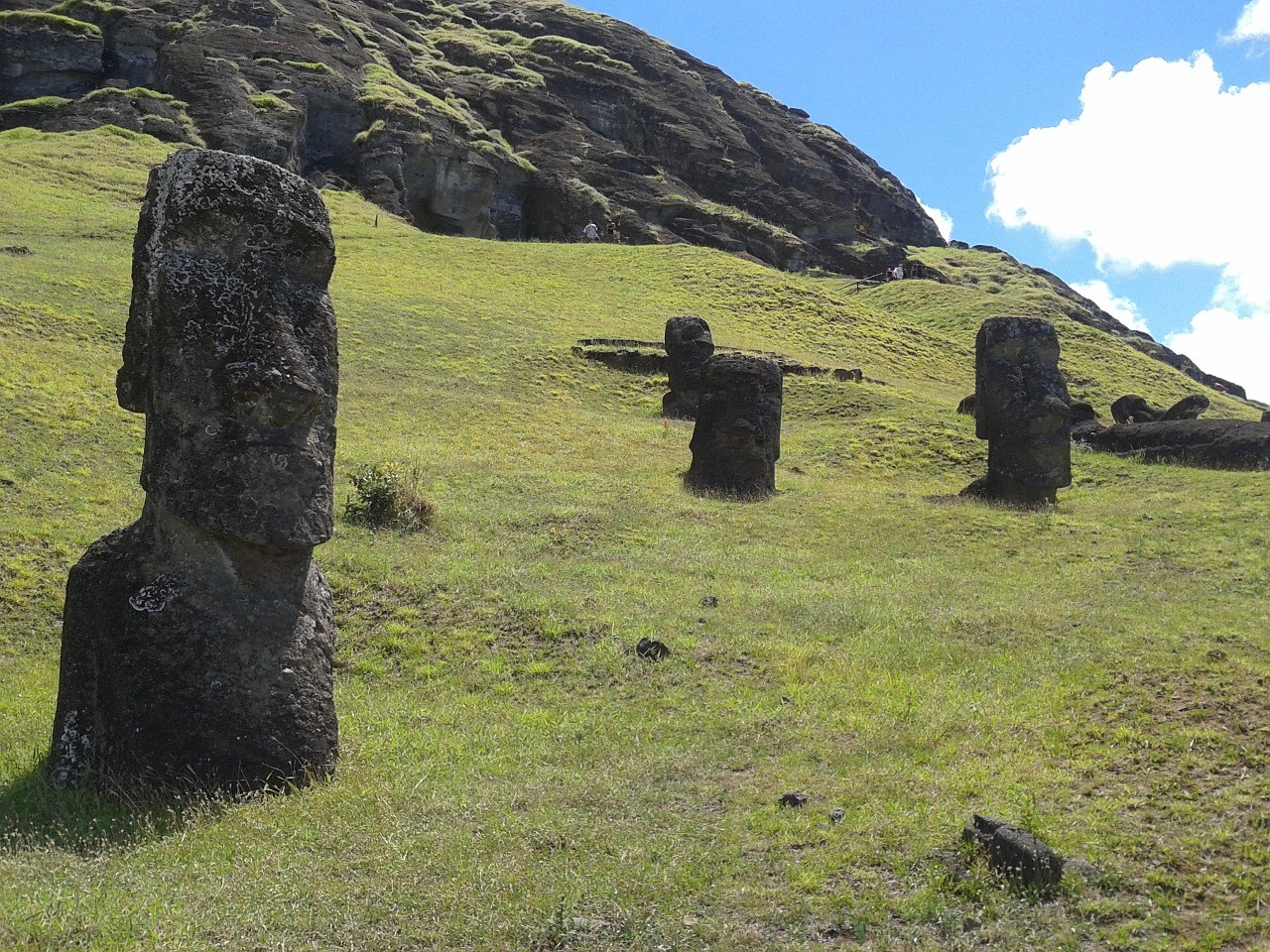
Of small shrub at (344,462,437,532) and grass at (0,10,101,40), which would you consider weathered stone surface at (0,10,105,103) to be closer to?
grass at (0,10,101,40)

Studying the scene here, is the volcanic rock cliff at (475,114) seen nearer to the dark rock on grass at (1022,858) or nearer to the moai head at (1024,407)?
the moai head at (1024,407)

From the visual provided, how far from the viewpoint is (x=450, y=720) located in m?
9.96

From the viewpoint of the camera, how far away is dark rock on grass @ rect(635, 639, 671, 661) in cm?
1156

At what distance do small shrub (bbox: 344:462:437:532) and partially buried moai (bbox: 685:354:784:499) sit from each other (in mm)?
6726

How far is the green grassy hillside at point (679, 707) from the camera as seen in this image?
6.10 m

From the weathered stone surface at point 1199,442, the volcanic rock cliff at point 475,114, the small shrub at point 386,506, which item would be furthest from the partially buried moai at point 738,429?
the volcanic rock cliff at point 475,114

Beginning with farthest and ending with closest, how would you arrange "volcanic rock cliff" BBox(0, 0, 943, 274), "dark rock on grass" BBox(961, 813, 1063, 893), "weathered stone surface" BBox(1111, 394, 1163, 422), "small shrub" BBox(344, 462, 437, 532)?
"volcanic rock cliff" BBox(0, 0, 943, 274) → "weathered stone surface" BBox(1111, 394, 1163, 422) → "small shrub" BBox(344, 462, 437, 532) → "dark rock on grass" BBox(961, 813, 1063, 893)

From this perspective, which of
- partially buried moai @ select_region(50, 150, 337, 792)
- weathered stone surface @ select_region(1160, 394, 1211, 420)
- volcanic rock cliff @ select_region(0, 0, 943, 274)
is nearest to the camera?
partially buried moai @ select_region(50, 150, 337, 792)

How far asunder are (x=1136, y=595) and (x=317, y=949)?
471 inches

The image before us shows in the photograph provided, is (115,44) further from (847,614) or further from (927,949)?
(927,949)

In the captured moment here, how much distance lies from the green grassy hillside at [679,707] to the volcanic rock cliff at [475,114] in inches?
1599

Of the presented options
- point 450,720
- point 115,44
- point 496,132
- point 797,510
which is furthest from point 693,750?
point 496,132

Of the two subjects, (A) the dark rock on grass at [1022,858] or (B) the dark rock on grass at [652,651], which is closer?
(A) the dark rock on grass at [1022,858]

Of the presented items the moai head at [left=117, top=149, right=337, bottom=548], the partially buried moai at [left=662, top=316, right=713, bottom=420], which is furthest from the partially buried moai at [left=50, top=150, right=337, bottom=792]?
the partially buried moai at [left=662, top=316, right=713, bottom=420]
